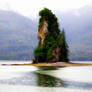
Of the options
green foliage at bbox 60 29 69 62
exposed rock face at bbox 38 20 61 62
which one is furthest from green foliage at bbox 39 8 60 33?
green foliage at bbox 60 29 69 62

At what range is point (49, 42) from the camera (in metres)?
151

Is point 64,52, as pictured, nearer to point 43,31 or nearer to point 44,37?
point 44,37

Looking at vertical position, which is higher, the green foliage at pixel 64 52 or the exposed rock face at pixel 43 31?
the exposed rock face at pixel 43 31

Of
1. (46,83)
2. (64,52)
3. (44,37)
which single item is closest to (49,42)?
(44,37)

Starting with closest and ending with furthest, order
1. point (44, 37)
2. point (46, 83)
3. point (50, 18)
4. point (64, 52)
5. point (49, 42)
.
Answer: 1. point (46, 83)
2. point (64, 52)
3. point (49, 42)
4. point (44, 37)
5. point (50, 18)

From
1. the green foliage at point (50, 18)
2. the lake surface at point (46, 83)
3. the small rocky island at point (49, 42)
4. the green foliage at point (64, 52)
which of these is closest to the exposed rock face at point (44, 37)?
the small rocky island at point (49, 42)

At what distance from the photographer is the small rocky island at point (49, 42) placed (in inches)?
5807

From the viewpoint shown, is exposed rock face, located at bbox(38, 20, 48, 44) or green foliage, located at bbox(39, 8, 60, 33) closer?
green foliage, located at bbox(39, 8, 60, 33)

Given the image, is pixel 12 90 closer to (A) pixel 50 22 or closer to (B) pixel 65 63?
(B) pixel 65 63

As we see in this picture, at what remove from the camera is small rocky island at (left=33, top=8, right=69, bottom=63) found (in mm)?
147500

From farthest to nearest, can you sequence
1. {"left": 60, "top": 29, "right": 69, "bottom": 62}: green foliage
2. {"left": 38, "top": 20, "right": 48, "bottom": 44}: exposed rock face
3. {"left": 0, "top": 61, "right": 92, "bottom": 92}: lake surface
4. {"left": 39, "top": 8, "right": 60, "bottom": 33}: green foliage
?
{"left": 38, "top": 20, "right": 48, "bottom": 44}: exposed rock face → {"left": 39, "top": 8, "right": 60, "bottom": 33}: green foliage → {"left": 60, "top": 29, "right": 69, "bottom": 62}: green foliage → {"left": 0, "top": 61, "right": 92, "bottom": 92}: lake surface

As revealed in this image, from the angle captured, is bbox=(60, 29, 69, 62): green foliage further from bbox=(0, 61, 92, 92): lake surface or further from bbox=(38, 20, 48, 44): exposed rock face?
bbox=(0, 61, 92, 92): lake surface

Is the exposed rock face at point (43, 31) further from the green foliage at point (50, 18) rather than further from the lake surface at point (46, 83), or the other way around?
the lake surface at point (46, 83)

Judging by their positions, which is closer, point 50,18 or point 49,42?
point 49,42
